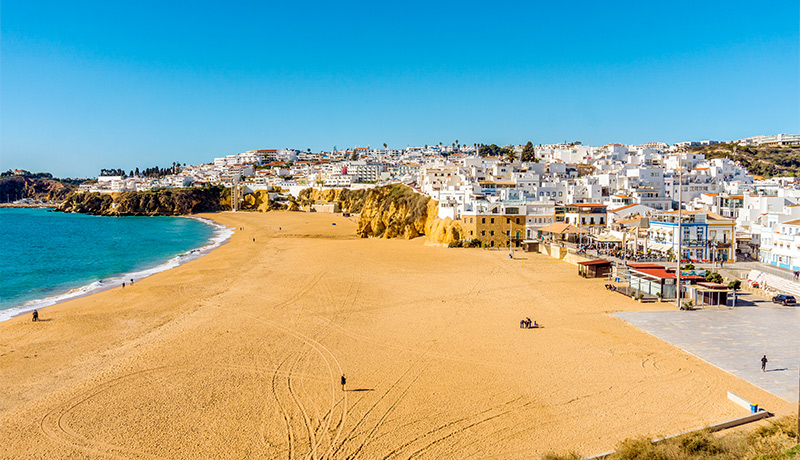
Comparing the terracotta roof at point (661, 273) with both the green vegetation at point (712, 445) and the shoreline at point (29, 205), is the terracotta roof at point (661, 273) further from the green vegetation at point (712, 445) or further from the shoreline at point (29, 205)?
the shoreline at point (29, 205)

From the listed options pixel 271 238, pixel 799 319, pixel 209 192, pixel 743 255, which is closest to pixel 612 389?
pixel 799 319

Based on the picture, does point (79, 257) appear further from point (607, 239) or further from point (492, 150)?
point (492, 150)

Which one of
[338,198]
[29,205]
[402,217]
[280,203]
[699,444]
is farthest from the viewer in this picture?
[29,205]

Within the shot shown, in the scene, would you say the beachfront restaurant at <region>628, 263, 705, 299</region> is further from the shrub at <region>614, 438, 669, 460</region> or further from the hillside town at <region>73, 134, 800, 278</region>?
the shrub at <region>614, 438, 669, 460</region>

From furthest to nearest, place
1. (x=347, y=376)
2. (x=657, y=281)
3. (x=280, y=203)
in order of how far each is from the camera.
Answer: (x=280, y=203), (x=657, y=281), (x=347, y=376)

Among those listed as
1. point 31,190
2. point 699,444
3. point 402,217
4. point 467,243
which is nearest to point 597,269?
point 467,243

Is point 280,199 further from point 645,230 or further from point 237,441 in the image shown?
point 237,441
